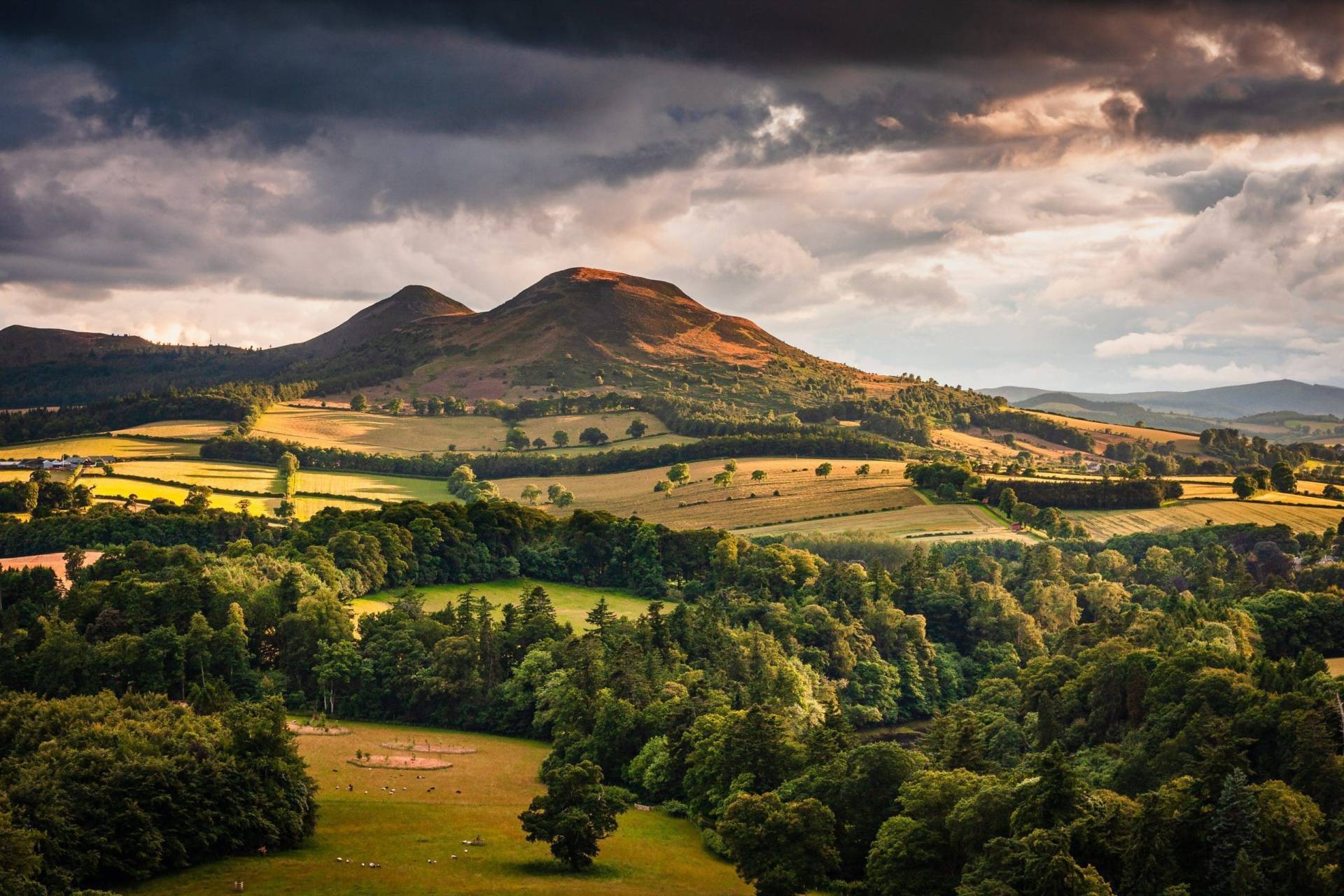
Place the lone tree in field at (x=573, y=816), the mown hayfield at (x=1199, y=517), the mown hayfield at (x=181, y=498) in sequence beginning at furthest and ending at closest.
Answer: the mown hayfield at (x=1199, y=517), the mown hayfield at (x=181, y=498), the lone tree in field at (x=573, y=816)

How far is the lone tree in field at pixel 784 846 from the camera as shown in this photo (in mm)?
66188

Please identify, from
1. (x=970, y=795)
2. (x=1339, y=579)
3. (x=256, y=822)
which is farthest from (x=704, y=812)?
(x=1339, y=579)

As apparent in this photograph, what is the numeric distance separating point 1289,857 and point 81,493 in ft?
483

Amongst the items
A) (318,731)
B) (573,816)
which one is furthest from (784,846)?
(318,731)

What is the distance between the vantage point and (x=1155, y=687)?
84625mm

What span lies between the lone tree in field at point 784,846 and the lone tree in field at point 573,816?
8154 mm

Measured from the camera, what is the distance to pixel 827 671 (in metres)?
126

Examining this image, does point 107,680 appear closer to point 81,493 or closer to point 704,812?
point 704,812

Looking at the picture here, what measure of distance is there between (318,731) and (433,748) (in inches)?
387

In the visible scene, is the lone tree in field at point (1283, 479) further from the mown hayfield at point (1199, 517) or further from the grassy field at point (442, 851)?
the grassy field at point (442, 851)

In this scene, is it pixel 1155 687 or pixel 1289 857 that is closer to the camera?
pixel 1289 857

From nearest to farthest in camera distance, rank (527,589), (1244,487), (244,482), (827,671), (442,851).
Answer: (442,851) < (827,671) < (527,589) < (1244,487) < (244,482)

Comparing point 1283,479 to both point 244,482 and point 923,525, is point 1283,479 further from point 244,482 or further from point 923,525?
point 244,482

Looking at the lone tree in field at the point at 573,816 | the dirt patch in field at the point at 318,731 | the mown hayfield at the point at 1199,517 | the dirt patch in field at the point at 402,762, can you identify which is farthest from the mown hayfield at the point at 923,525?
the lone tree in field at the point at 573,816
